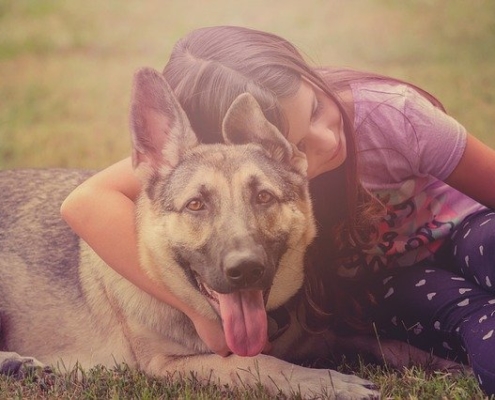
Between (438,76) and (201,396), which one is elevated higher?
(438,76)

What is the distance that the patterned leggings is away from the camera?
2.79 m

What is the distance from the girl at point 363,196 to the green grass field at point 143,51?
1.10 feet

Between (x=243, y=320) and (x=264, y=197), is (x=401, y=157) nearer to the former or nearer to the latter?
(x=264, y=197)

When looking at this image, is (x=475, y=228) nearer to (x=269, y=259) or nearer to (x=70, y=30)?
(x=269, y=259)

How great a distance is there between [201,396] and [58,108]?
1560mm

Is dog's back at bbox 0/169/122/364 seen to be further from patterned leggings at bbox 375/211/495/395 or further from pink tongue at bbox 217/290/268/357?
patterned leggings at bbox 375/211/495/395

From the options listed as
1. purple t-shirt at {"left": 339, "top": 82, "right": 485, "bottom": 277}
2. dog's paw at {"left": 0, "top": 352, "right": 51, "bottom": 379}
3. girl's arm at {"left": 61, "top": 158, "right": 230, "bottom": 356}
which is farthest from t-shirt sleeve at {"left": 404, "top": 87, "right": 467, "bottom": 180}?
dog's paw at {"left": 0, "top": 352, "right": 51, "bottom": 379}

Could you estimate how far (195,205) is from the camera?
2.42 m

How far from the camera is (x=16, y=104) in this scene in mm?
3371

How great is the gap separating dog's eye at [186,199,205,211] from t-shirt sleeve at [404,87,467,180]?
3.08 ft

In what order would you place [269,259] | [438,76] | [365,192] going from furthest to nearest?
[438,76], [365,192], [269,259]

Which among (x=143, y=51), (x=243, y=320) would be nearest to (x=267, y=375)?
(x=243, y=320)

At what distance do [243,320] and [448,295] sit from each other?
932 mm

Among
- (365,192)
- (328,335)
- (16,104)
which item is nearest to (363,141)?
(365,192)
